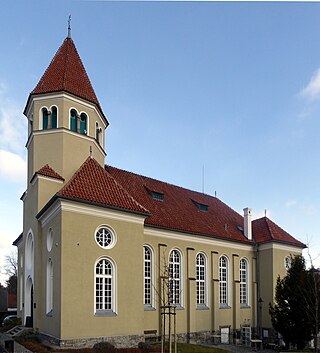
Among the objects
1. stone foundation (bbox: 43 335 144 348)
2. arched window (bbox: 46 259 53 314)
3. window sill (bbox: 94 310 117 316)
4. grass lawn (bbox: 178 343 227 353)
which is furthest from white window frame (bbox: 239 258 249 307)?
arched window (bbox: 46 259 53 314)

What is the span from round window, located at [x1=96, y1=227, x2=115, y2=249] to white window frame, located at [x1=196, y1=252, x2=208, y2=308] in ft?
32.3

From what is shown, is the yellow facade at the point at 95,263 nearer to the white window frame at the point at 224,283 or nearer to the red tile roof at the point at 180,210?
the white window frame at the point at 224,283

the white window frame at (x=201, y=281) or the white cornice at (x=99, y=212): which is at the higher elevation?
the white cornice at (x=99, y=212)

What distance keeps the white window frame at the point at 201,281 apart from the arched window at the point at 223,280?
190 cm

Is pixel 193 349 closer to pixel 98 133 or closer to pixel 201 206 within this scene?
pixel 201 206

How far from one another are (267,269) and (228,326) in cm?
594

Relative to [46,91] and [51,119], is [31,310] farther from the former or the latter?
[46,91]

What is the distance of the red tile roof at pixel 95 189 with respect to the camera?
2217 centimetres

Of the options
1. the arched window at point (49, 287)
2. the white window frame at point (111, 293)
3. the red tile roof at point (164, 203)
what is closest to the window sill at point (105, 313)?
the white window frame at point (111, 293)

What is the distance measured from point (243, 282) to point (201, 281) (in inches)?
209

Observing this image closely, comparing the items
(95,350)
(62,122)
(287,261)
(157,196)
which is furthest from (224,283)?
(62,122)

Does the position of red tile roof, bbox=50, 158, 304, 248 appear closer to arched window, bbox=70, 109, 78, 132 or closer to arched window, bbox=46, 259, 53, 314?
arched window, bbox=70, 109, 78, 132

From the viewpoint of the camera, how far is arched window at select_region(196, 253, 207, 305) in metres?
30.6

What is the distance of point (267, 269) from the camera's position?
3444 cm
